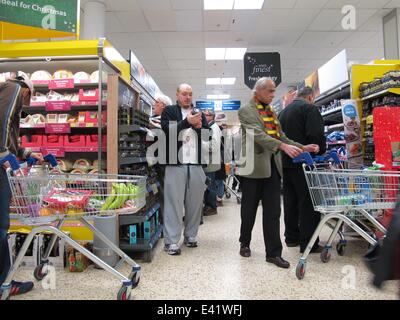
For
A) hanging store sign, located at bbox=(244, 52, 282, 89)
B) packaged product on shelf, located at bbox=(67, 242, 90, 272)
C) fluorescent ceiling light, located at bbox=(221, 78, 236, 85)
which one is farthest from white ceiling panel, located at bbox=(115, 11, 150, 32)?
packaged product on shelf, located at bbox=(67, 242, 90, 272)

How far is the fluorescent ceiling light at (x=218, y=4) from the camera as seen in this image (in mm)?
6236

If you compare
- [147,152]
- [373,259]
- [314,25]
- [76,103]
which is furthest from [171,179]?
[314,25]

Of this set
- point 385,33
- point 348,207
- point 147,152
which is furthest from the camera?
point 385,33

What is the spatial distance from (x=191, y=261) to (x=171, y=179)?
821mm

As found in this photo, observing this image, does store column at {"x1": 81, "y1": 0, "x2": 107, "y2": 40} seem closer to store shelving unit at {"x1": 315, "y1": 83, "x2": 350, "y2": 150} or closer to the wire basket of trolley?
store shelving unit at {"x1": 315, "y1": 83, "x2": 350, "y2": 150}

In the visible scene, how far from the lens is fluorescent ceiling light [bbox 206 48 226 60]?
8.87m

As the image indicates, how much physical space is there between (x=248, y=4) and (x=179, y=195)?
187 inches

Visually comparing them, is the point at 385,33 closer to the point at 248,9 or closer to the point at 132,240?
the point at 248,9

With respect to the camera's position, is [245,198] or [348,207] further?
[245,198]

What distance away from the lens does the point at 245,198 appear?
3023 mm

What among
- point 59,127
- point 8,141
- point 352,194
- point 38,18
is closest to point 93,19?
point 38,18

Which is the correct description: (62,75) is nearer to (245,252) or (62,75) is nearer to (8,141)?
(8,141)

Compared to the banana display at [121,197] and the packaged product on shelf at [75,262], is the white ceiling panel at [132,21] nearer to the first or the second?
the packaged product on shelf at [75,262]

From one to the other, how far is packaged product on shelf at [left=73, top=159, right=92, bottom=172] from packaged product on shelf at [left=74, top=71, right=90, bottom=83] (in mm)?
880
